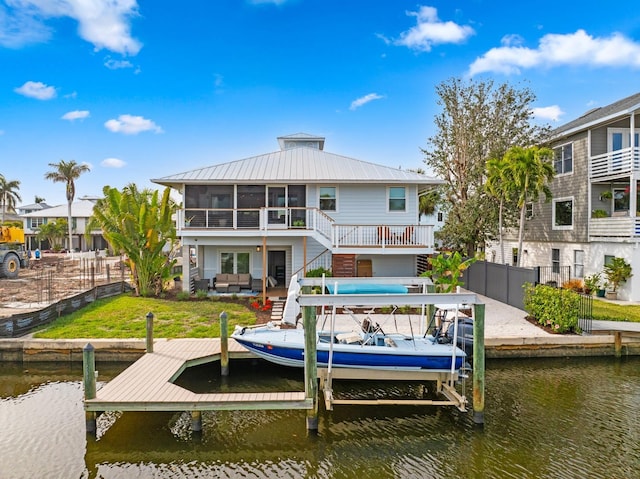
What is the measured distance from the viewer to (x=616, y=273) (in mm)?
19109

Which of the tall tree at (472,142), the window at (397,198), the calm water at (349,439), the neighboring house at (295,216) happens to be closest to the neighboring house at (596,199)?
the tall tree at (472,142)

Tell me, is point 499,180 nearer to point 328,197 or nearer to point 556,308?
point 328,197

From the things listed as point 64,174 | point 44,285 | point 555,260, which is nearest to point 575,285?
point 555,260

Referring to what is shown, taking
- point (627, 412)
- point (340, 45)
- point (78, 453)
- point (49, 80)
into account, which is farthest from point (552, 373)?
point (49, 80)

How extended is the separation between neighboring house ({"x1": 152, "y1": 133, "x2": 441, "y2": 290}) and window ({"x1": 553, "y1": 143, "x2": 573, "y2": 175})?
895cm

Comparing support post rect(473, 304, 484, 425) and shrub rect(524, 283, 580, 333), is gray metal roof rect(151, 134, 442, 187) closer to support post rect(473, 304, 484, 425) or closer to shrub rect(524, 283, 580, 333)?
shrub rect(524, 283, 580, 333)

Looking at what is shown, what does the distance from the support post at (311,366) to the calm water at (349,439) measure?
391 mm

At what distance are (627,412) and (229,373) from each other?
381 inches

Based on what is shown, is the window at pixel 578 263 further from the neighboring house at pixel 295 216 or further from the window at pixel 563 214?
the neighboring house at pixel 295 216

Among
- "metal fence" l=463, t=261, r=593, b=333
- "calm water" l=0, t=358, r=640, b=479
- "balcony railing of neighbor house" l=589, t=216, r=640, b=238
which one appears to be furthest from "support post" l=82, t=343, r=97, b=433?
"balcony railing of neighbor house" l=589, t=216, r=640, b=238

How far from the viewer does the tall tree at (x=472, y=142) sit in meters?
25.1

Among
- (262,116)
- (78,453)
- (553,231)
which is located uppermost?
(262,116)

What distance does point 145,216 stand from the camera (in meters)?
19.0

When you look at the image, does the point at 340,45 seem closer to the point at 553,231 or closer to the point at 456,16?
the point at 456,16
